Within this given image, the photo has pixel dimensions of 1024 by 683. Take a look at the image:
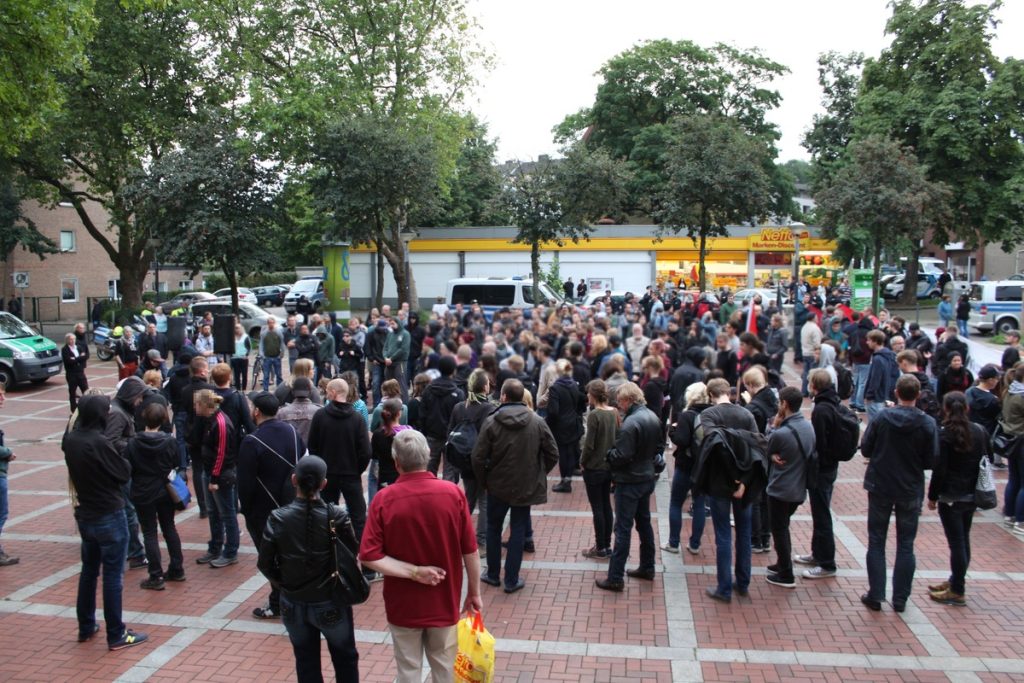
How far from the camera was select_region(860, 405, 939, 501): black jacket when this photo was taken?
6441mm

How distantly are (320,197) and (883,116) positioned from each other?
74.4 ft

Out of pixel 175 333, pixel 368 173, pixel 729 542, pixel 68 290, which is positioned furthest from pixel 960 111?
pixel 68 290

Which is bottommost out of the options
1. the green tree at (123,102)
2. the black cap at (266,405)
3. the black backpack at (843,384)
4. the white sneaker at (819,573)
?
the white sneaker at (819,573)

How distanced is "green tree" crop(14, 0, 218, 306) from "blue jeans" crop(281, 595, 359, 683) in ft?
76.4

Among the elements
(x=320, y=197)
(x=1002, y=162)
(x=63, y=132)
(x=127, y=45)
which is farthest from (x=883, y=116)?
(x=63, y=132)

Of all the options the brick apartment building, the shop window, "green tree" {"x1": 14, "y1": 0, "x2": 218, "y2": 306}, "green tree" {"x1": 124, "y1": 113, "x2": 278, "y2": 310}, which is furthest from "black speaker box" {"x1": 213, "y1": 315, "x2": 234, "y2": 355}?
the shop window

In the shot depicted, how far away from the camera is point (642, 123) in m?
50.5

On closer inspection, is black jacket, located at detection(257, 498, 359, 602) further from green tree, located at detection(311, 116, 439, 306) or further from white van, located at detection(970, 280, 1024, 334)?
white van, located at detection(970, 280, 1024, 334)

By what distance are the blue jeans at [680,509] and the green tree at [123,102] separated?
2188 cm

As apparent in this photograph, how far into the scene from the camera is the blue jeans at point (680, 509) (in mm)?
7781

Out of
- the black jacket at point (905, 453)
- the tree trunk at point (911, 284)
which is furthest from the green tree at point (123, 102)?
the tree trunk at point (911, 284)

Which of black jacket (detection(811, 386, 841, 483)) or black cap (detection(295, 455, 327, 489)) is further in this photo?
black jacket (detection(811, 386, 841, 483))

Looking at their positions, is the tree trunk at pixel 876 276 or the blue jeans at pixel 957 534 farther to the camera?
the tree trunk at pixel 876 276

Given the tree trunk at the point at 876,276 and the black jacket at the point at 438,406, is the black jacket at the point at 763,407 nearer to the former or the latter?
the black jacket at the point at 438,406
